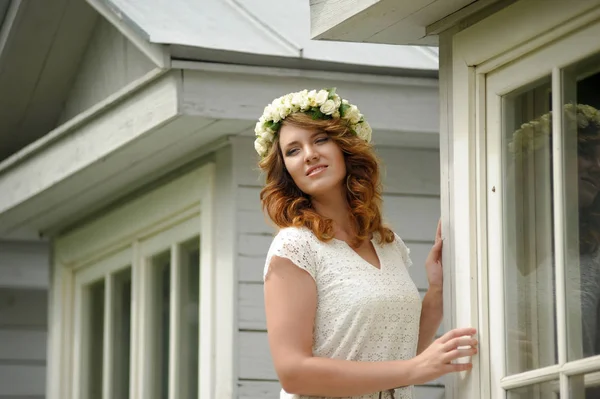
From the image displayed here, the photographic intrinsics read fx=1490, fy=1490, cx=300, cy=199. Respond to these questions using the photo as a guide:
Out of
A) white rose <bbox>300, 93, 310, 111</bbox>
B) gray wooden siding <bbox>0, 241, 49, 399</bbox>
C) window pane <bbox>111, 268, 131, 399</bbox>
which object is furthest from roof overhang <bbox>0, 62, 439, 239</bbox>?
gray wooden siding <bbox>0, 241, 49, 399</bbox>

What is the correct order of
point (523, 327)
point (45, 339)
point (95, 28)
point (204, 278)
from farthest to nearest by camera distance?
point (45, 339) < point (95, 28) < point (204, 278) < point (523, 327)

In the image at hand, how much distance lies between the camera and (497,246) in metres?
3.57

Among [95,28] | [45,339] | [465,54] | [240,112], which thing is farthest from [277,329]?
[45,339]

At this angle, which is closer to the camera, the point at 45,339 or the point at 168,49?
the point at 168,49

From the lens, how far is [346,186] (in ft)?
12.7

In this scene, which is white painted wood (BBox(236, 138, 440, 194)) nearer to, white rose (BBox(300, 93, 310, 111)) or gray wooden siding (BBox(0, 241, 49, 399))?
white rose (BBox(300, 93, 310, 111))

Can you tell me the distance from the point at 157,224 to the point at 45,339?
2666 mm

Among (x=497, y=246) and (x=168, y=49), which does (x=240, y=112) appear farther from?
(x=497, y=246)

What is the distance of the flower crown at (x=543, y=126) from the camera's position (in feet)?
10.9

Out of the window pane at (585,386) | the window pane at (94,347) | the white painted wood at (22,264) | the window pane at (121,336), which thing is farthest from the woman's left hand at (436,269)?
the white painted wood at (22,264)

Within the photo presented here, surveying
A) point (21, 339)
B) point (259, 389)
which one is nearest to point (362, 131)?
point (259, 389)

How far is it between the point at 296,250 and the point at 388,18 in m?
0.65

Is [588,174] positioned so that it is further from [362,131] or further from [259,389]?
[259,389]

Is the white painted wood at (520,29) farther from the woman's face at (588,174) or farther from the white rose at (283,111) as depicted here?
the white rose at (283,111)
